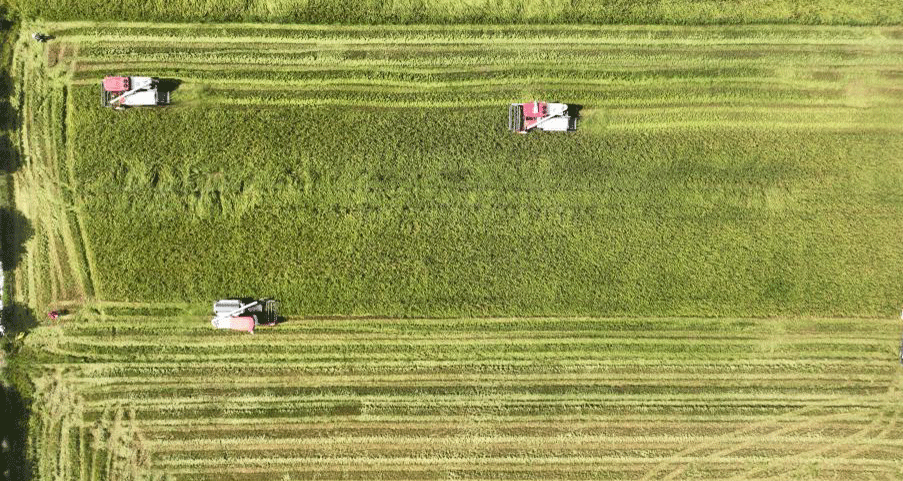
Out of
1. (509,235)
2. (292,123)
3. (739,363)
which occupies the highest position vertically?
(292,123)

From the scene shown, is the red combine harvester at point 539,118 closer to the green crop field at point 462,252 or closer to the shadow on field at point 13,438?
the green crop field at point 462,252

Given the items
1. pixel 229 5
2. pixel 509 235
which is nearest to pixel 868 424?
pixel 509 235

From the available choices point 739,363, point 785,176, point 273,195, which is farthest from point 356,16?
point 739,363

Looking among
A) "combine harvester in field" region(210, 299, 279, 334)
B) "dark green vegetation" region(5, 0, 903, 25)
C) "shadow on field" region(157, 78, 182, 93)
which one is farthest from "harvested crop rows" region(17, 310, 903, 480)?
"dark green vegetation" region(5, 0, 903, 25)

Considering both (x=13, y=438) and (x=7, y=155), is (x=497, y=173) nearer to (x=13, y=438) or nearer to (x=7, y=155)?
(x=7, y=155)

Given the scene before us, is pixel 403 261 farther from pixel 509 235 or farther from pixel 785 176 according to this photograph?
pixel 785 176

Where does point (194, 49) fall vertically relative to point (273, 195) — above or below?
above
